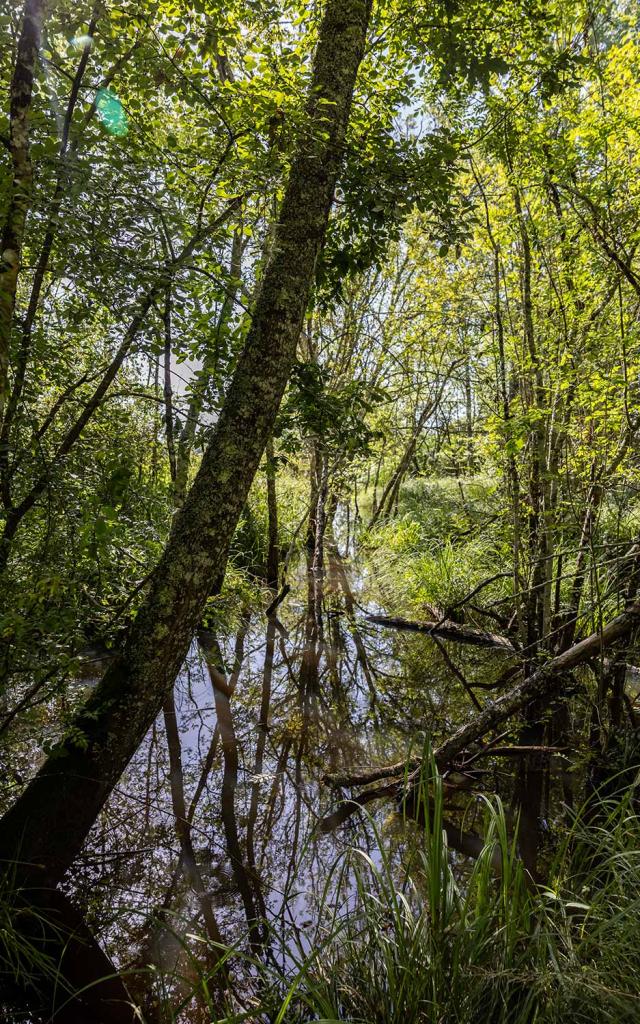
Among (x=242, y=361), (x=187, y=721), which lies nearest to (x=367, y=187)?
(x=242, y=361)

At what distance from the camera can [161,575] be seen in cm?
259

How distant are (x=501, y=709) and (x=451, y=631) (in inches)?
130

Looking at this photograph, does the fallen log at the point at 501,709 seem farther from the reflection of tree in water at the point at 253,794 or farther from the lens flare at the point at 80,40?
the lens flare at the point at 80,40

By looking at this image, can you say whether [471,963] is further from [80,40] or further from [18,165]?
[80,40]

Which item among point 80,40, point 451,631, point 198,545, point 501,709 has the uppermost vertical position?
point 80,40

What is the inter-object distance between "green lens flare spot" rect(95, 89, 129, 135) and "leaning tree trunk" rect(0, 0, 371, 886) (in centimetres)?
104

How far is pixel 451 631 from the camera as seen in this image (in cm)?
705

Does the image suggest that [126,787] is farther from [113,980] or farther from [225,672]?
[225,672]

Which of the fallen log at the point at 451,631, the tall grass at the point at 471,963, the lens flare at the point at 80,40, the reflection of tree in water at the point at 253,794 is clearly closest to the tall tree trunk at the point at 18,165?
the lens flare at the point at 80,40

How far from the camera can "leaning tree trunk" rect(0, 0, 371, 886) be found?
2439mm

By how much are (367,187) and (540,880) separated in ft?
12.4

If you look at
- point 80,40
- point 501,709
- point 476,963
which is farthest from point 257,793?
point 80,40

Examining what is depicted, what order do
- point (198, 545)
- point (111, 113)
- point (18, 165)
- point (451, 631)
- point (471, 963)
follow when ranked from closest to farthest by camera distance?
point (471, 963) → point (18, 165) → point (198, 545) → point (111, 113) → point (451, 631)

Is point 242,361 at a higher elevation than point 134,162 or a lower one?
lower
